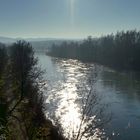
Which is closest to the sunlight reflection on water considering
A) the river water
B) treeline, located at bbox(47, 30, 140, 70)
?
the river water

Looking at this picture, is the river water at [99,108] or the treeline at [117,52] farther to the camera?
the treeline at [117,52]

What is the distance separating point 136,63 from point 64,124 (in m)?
56.0

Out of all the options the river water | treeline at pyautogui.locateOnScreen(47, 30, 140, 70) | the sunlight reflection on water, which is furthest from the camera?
treeline at pyautogui.locateOnScreen(47, 30, 140, 70)

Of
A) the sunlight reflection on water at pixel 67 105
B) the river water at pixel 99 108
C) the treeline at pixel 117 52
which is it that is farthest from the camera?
the treeline at pixel 117 52

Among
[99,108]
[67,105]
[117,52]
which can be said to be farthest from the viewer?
[117,52]

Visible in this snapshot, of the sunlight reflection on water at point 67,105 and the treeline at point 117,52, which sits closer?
the sunlight reflection on water at point 67,105

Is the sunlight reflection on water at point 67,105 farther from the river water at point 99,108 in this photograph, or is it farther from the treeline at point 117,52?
the treeline at point 117,52

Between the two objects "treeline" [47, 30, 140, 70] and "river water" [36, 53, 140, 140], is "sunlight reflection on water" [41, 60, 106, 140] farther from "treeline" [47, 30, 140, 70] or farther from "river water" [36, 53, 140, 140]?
"treeline" [47, 30, 140, 70]

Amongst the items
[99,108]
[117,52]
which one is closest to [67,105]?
[99,108]

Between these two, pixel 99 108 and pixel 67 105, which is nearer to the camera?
pixel 99 108

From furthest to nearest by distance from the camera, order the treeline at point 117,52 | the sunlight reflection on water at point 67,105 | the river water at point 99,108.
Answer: the treeline at point 117,52
the sunlight reflection on water at point 67,105
the river water at point 99,108

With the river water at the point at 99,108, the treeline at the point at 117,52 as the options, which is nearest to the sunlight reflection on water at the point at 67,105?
the river water at the point at 99,108

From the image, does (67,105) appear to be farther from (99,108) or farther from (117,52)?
(117,52)

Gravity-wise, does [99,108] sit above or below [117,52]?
below
